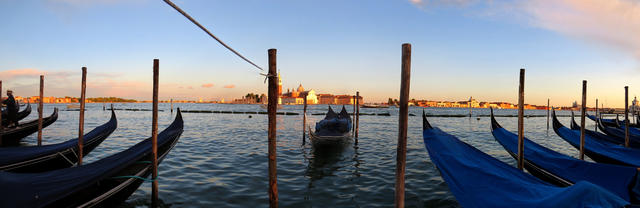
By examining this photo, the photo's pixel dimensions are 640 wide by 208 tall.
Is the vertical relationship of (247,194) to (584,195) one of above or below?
below

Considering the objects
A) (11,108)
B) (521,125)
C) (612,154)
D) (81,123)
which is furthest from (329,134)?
(11,108)

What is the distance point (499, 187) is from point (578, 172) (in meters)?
1.92

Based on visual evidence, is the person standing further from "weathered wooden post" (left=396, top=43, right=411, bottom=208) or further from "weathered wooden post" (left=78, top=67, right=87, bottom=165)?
"weathered wooden post" (left=396, top=43, right=411, bottom=208)

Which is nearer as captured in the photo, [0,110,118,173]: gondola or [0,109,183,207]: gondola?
[0,109,183,207]: gondola

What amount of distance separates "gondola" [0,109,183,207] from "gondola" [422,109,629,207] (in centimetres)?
444

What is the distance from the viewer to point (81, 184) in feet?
11.0

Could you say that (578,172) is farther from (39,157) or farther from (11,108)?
(11,108)

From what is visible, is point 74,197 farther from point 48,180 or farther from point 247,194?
point 247,194

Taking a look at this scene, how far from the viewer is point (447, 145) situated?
17.5ft

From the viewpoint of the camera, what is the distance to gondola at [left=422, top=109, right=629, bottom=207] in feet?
7.89

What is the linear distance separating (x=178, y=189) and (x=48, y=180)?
7.93ft

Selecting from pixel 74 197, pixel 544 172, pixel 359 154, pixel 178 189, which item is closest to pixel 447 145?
pixel 544 172

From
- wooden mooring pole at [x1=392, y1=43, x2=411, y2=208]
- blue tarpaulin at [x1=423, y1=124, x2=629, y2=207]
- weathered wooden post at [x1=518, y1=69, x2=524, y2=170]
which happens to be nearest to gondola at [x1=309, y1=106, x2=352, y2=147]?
blue tarpaulin at [x1=423, y1=124, x2=629, y2=207]

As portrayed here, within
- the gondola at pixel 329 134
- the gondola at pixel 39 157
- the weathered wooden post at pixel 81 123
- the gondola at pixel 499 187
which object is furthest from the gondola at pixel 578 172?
the weathered wooden post at pixel 81 123
